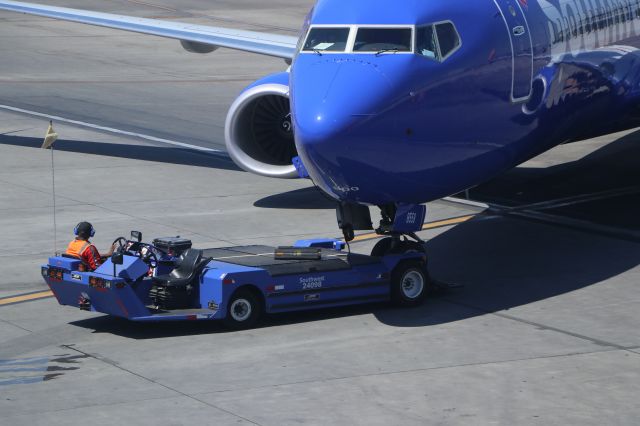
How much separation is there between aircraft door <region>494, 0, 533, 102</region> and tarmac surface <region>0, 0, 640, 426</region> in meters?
2.85

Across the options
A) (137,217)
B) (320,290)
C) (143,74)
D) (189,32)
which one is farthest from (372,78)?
(143,74)

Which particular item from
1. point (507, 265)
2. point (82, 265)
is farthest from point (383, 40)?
point (507, 265)

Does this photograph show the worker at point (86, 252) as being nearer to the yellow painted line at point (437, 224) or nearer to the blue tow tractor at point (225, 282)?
the blue tow tractor at point (225, 282)

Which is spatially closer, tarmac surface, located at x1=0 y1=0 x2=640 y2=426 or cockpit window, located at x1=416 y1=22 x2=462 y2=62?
tarmac surface, located at x1=0 y1=0 x2=640 y2=426

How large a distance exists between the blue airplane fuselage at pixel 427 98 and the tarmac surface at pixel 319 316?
189cm

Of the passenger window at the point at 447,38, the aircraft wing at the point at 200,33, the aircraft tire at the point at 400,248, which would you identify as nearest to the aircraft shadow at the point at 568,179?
the aircraft wing at the point at 200,33

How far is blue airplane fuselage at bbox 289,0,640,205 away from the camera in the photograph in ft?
50.6

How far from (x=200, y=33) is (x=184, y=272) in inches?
460

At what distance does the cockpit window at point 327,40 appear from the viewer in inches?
639

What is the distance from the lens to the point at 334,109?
15.3 meters

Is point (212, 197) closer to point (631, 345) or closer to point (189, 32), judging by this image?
point (189, 32)

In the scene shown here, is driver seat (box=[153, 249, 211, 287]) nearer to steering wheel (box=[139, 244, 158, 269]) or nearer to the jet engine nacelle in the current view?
steering wheel (box=[139, 244, 158, 269])

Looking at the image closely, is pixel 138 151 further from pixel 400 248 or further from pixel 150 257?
pixel 400 248

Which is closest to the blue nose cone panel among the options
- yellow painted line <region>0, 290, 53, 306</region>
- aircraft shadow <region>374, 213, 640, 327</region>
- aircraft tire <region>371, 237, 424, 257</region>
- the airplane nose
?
the airplane nose
